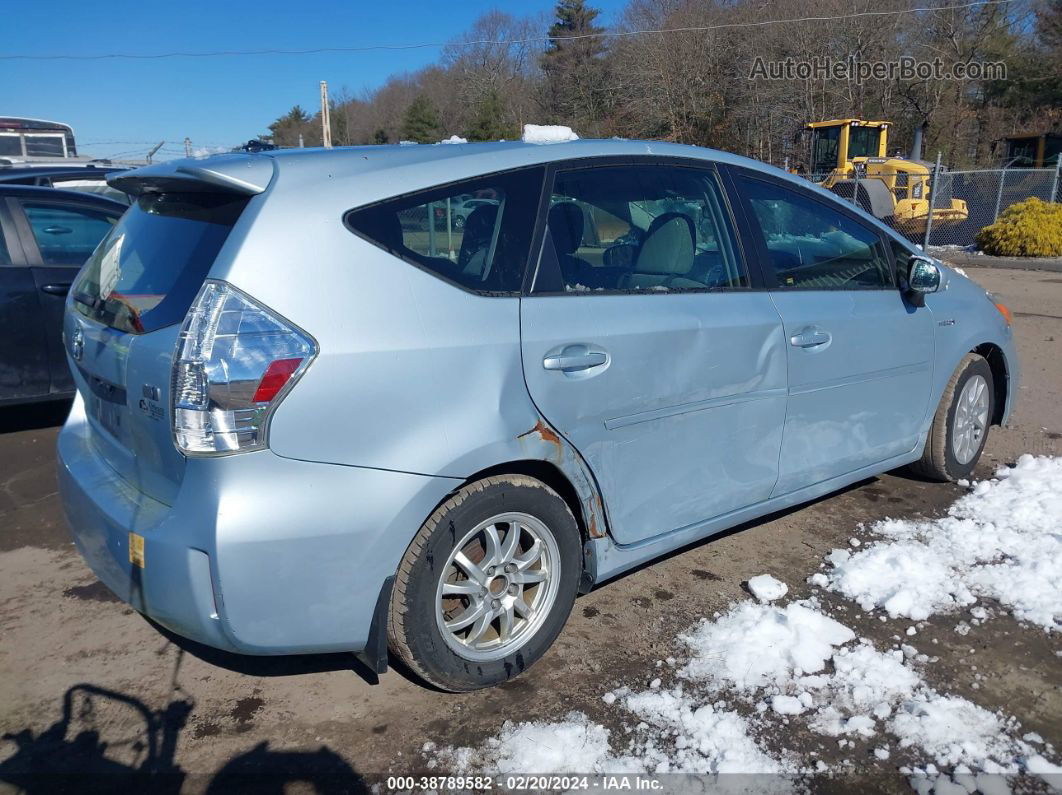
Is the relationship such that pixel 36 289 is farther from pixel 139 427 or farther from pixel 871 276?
pixel 871 276

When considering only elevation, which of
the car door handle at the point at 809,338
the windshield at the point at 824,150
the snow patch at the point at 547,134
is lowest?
the car door handle at the point at 809,338

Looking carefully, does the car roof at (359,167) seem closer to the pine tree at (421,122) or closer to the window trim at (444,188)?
the window trim at (444,188)

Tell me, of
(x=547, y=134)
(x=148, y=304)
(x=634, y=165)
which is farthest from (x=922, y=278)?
(x=148, y=304)

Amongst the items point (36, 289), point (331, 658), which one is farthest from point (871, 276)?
point (36, 289)

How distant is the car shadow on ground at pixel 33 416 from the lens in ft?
19.5

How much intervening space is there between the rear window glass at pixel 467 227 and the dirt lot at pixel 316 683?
138 cm

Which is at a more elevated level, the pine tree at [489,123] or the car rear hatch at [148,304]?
the pine tree at [489,123]

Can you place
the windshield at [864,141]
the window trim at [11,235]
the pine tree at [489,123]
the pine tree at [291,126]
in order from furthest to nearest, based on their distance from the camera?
the pine tree at [291,126], the pine tree at [489,123], the windshield at [864,141], the window trim at [11,235]

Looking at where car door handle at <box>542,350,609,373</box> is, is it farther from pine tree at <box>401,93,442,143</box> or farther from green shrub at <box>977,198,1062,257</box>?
pine tree at <box>401,93,442,143</box>

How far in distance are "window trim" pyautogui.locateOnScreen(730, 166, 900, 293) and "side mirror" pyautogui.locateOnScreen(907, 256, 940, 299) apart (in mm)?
76

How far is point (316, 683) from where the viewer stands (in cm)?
291

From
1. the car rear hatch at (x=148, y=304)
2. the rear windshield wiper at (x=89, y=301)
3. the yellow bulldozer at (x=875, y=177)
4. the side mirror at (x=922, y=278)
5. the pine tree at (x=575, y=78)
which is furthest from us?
the pine tree at (x=575, y=78)

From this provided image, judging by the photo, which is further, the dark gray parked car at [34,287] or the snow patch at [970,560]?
the dark gray parked car at [34,287]

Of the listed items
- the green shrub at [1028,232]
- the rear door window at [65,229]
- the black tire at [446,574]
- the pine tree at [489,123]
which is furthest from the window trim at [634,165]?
the pine tree at [489,123]
